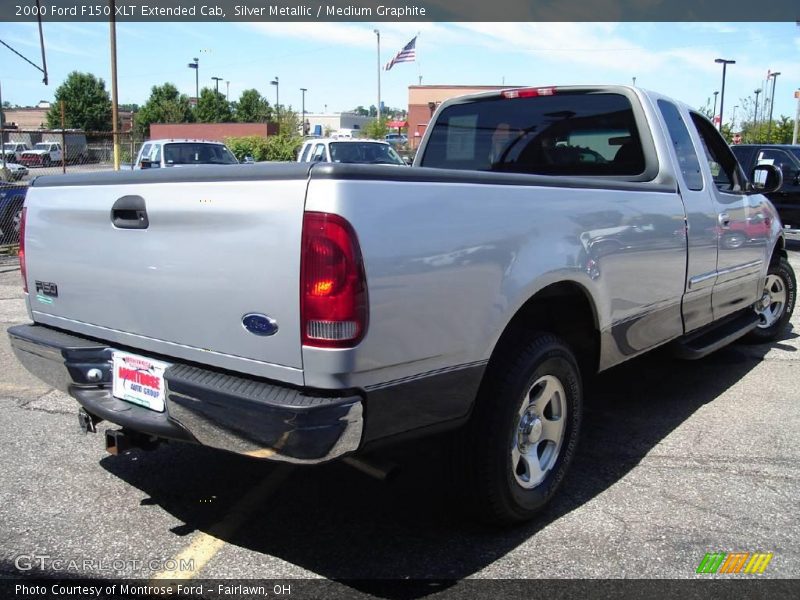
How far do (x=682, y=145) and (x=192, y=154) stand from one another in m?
13.7

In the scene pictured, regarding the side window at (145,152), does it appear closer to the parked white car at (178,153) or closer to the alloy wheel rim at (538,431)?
the parked white car at (178,153)

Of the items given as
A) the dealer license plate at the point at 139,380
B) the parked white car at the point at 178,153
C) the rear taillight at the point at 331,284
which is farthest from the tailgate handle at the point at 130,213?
the parked white car at the point at 178,153

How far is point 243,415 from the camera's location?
2332 millimetres

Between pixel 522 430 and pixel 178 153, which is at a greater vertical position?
pixel 178 153

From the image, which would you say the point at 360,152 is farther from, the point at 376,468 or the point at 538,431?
the point at 376,468

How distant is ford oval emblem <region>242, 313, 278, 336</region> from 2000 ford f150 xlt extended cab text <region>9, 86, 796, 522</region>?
0.01 m

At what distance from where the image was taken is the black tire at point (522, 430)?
9.26 ft

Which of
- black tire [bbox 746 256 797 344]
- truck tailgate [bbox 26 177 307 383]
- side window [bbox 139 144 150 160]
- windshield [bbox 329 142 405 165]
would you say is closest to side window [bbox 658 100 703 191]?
black tire [bbox 746 256 797 344]

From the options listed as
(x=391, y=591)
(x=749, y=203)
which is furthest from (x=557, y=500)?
(x=749, y=203)

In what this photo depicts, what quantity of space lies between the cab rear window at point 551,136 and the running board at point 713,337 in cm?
115

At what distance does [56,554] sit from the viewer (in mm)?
2850

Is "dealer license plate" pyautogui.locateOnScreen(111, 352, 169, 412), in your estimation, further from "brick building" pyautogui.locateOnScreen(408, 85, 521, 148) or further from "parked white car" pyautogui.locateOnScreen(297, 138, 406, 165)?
"brick building" pyautogui.locateOnScreen(408, 85, 521, 148)

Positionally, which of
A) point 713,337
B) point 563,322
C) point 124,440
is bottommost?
point 124,440

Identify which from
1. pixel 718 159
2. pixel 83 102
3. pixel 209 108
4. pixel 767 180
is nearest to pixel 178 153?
pixel 718 159
